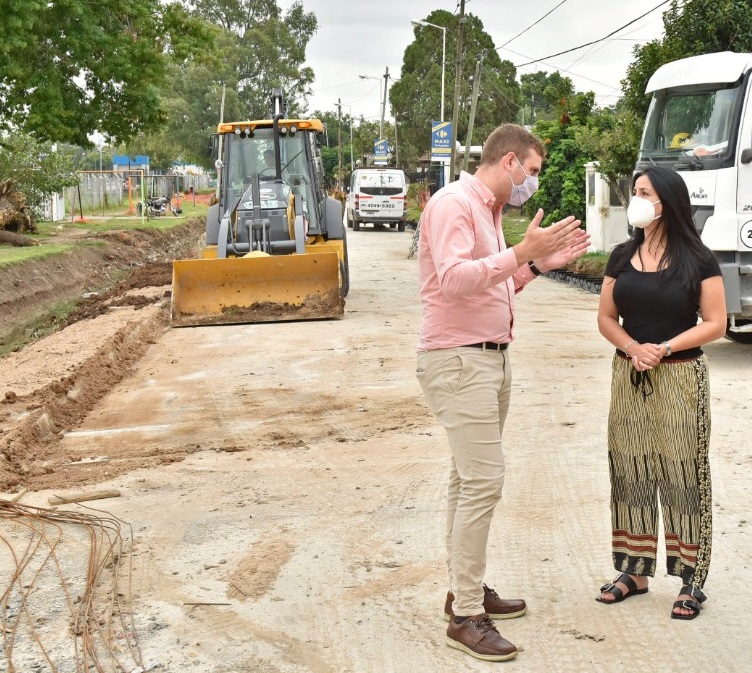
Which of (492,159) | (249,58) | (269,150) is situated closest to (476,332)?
(492,159)

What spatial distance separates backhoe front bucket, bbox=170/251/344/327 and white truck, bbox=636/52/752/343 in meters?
4.99

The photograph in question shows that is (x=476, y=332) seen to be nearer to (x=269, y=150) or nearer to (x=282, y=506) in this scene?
(x=282, y=506)

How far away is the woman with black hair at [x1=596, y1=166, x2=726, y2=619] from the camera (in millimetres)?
5000

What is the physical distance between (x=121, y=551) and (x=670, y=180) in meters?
3.43

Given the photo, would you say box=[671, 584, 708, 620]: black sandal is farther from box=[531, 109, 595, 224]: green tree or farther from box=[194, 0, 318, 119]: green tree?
box=[194, 0, 318, 119]: green tree

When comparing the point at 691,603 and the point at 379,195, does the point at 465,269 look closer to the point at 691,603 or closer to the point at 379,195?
the point at 691,603

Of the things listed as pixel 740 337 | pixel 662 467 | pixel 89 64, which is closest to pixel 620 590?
pixel 662 467

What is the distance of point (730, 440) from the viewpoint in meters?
8.26

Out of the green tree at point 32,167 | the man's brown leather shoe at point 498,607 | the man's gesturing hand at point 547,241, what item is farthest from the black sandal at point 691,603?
the green tree at point 32,167

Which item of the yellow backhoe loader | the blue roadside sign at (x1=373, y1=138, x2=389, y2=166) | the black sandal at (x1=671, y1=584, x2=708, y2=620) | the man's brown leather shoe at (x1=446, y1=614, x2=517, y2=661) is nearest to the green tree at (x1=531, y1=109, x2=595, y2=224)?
the yellow backhoe loader

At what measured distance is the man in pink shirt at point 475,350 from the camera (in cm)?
460

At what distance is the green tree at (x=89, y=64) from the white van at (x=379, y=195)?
12.9 m

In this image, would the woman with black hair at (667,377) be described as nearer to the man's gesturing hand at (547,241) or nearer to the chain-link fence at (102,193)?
the man's gesturing hand at (547,241)

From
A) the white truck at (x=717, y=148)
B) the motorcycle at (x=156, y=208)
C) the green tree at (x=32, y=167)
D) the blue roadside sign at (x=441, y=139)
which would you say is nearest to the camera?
the white truck at (x=717, y=148)
